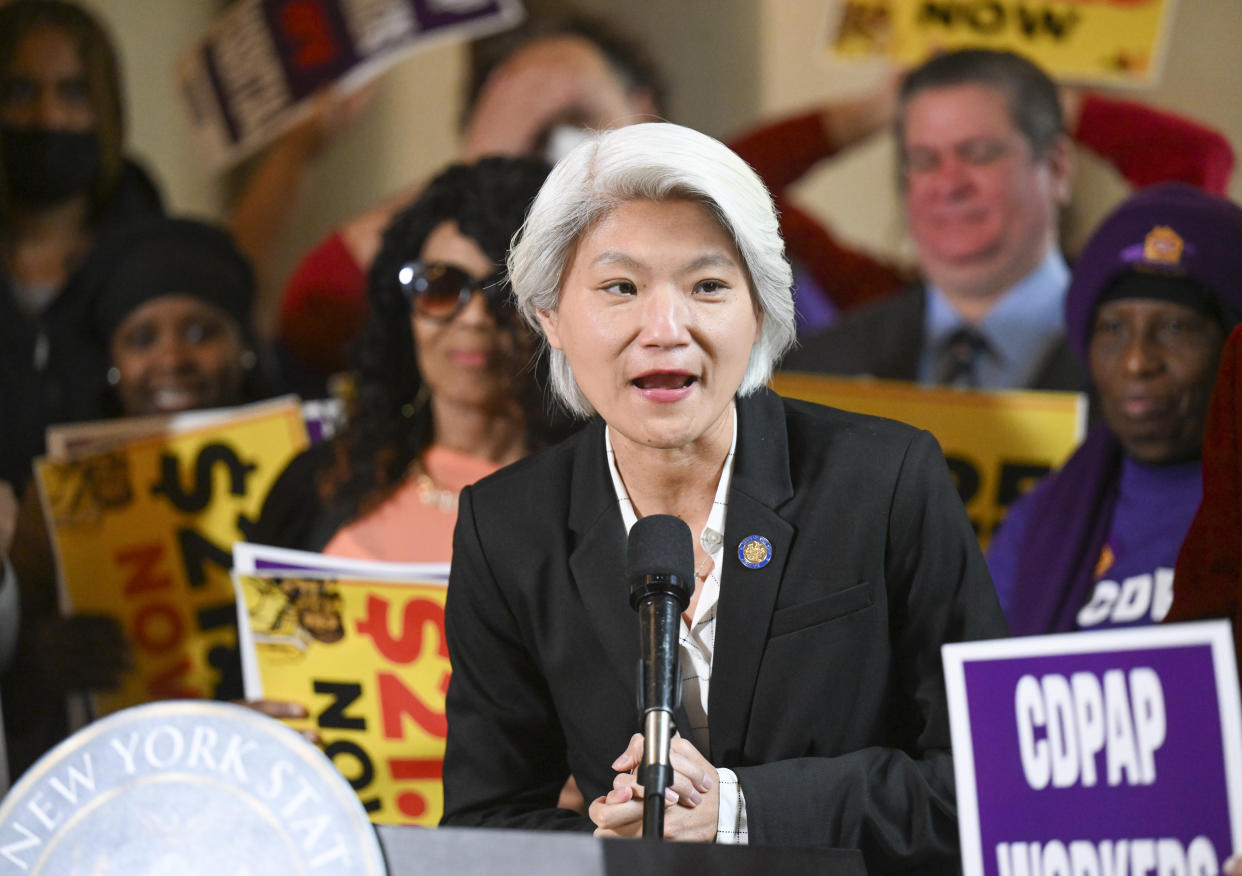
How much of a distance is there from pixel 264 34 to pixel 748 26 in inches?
69.5

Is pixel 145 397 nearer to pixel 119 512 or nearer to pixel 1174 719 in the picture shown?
pixel 119 512

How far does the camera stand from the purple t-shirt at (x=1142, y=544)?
2543mm

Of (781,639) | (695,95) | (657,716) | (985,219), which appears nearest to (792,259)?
(985,219)

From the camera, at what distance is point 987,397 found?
3.05 metres

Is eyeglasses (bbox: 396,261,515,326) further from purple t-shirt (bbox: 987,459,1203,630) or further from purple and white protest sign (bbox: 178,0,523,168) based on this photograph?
purple and white protest sign (bbox: 178,0,523,168)

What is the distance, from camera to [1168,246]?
105 inches

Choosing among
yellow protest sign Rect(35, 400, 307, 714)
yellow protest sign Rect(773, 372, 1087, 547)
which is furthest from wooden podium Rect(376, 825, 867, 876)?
yellow protest sign Rect(773, 372, 1087, 547)

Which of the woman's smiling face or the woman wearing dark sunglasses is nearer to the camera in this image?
the woman's smiling face

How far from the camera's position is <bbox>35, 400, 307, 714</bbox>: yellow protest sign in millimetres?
2973

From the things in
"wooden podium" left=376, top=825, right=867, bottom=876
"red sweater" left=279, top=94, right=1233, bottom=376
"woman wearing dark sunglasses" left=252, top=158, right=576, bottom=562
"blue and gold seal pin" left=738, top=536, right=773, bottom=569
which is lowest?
"wooden podium" left=376, top=825, right=867, bottom=876

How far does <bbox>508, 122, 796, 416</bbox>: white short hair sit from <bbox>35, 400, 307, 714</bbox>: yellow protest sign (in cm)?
139

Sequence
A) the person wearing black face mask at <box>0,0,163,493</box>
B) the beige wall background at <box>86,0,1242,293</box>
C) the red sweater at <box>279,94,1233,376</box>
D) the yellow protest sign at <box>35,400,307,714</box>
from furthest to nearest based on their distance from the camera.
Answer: the beige wall background at <box>86,0,1242,293</box>
the red sweater at <box>279,94,1233,376</box>
the person wearing black face mask at <box>0,0,163,493</box>
the yellow protest sign at <box>35,400,307,714</box>

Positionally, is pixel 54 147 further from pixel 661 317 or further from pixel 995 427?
pixel 661 317

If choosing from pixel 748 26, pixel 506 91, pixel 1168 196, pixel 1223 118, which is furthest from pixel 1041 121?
pixel 748 26
